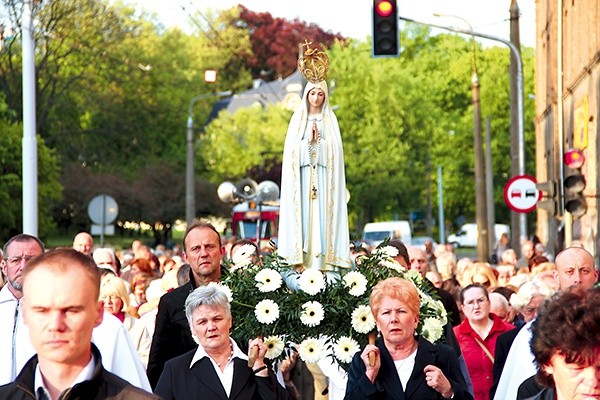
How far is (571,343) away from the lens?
201 inches

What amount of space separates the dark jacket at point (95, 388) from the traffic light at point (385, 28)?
675 inches

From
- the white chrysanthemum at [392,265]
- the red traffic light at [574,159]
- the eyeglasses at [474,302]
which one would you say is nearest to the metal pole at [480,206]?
the red traffic light at [574,159]

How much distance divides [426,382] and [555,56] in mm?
39146

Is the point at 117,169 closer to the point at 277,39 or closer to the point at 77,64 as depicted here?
the point at 77,64

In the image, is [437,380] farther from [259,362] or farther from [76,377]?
[76,377]

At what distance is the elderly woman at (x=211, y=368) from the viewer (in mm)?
8211

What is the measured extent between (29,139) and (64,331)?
60.4 feet

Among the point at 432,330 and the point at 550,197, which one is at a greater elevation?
the point at 550,197

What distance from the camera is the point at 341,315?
10852mm

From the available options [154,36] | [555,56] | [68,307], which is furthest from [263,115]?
[68,307]

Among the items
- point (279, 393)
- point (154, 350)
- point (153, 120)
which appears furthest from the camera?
point (153, 120)

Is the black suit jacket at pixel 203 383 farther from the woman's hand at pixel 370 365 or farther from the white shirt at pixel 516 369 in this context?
the white shirt at pixel 516 369

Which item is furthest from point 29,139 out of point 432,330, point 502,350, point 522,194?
point 502,350

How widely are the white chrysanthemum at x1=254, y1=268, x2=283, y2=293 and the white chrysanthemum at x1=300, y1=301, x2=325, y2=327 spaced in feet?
0.96
